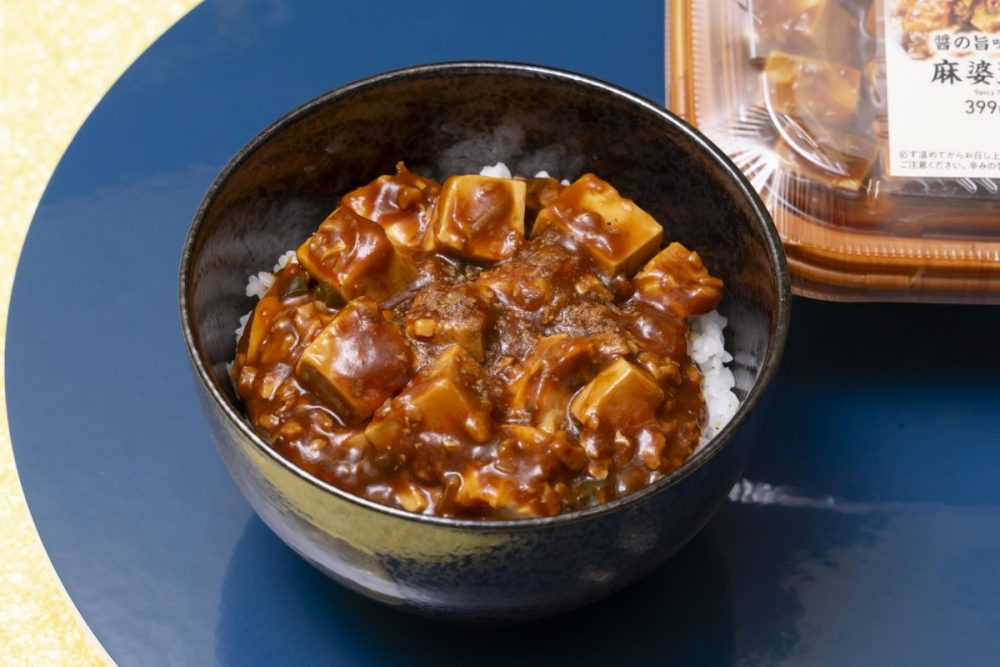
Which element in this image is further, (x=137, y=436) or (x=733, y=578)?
(x=137, y=436)

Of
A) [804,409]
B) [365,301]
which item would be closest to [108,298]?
[365,301]

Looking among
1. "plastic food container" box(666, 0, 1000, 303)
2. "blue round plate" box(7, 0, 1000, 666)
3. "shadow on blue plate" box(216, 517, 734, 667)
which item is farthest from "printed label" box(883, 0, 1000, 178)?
"shadow on blue plate" box(216, 517, 734, 667)

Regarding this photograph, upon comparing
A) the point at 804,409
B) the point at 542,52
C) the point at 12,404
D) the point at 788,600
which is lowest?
the point at 788,600

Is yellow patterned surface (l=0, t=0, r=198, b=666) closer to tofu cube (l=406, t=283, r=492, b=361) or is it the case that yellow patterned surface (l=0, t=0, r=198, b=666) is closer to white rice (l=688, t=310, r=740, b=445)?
tofu cube (l=406, t=283, r=492, b=361)

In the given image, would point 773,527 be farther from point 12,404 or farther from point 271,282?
point 12,404

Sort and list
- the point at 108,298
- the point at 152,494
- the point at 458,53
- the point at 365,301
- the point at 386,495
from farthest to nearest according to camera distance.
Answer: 1. the point at 458,53
2. the point at 108,298
3. the point at 152,494
4. the point at 365,301
5. the point at 386,495

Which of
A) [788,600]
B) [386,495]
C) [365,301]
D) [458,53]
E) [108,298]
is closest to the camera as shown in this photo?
[386,495]

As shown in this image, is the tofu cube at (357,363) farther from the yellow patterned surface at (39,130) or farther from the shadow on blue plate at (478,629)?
the yellow patterned surface at (39,130)

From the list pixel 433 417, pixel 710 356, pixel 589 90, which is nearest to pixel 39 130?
pixel 589 90
